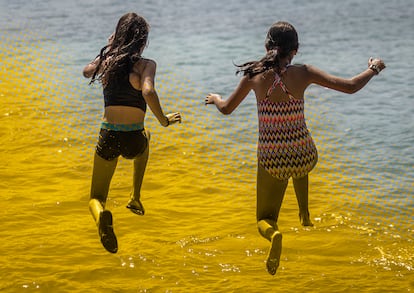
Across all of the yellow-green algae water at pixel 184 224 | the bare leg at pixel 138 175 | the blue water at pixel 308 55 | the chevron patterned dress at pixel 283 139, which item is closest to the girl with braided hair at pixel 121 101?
the bare leg at pixel 138 175

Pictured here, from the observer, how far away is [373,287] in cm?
682

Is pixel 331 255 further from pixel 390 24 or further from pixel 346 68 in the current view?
pixel 390 24

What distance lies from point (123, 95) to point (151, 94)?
0.37m

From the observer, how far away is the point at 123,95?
623 cm

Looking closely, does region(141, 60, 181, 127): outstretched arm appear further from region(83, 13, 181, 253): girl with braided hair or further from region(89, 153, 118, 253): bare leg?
region(89, 153, 118, 253): bare leg

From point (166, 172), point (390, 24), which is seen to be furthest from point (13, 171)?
point (390, 24)

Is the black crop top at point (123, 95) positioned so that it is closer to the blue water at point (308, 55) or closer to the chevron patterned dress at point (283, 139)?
the chevron patterned dress at point (283, 139)

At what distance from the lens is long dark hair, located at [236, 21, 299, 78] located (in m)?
5.71

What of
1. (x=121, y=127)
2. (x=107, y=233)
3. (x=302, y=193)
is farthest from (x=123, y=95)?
(x=302, y=193)

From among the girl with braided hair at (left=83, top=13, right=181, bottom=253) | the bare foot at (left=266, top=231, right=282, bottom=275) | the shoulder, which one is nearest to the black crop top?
the girl with braided hair at (left=83, top=13, right=181, bottom=253)

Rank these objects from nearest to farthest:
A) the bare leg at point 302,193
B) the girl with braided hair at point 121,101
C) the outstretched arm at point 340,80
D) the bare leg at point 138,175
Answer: the outstretched arm at point 340,80, the bare leg at point 302,193, the girl with braided hair at point 121,101, the bare leg at point 138,175

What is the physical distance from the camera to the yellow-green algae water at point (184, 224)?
6969 millimetres

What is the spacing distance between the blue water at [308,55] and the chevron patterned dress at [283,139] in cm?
106

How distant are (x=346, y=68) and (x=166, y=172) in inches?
287
